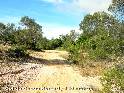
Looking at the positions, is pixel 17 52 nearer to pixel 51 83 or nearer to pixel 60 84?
pixel 51 83

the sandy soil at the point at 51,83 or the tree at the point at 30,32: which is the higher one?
the tree at the point at 30,32

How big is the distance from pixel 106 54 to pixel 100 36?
4.68 ft

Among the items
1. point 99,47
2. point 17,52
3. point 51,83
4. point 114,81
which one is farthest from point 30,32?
point 114,81

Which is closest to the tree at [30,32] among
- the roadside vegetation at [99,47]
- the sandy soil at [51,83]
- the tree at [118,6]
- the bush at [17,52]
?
the roadside vegetation at [99,47]

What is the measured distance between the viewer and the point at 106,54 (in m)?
22.9

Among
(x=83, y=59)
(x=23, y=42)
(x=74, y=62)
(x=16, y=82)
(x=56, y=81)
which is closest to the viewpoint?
(x=16, y=82)

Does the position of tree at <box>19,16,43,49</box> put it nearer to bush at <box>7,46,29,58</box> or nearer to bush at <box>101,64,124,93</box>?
bush at <box>7,46,29,58</box>

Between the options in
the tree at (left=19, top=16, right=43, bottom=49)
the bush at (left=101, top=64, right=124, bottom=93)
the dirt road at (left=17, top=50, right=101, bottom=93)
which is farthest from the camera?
the tree at (left=19, top=16, right=43, bottom=49)

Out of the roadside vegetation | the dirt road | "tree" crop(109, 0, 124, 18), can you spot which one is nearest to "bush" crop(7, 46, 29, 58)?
the roadside vegetation

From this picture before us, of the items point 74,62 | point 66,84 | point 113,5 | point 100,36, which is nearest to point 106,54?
point 100,36

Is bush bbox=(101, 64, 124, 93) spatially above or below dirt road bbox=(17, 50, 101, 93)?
above

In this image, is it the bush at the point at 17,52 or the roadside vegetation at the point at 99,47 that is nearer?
the roadside vegetation at the point at 99,47

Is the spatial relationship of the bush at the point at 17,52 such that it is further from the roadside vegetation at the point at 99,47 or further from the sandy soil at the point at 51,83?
the sandy soil at the point at 51,83

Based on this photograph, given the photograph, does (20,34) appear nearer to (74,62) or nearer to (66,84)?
(74,62)
